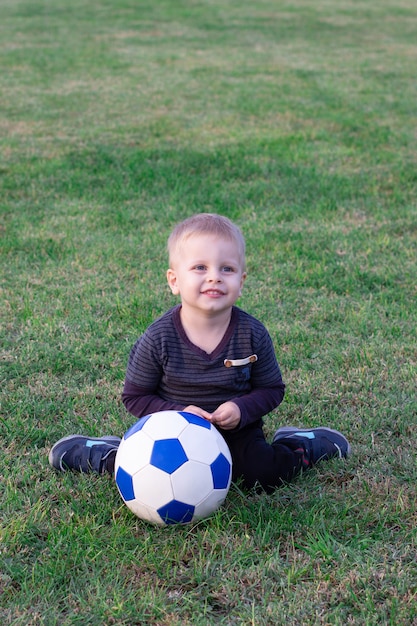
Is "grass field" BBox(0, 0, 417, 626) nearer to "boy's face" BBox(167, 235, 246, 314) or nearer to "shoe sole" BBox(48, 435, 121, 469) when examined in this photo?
"shoe sole" BBox(48, 435, 121, 469)

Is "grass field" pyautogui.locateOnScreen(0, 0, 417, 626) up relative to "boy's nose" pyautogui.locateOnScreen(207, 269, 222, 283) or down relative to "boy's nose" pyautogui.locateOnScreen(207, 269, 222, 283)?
down

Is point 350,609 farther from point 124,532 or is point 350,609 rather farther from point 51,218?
point 51,218

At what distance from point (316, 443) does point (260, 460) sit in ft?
0.95

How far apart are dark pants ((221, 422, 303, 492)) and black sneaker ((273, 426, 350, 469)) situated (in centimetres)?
4

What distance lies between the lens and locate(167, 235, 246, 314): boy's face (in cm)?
286

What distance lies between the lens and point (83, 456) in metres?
2.97

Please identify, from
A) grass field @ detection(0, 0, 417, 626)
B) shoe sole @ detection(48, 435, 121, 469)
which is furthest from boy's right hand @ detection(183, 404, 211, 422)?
shoe sole @ detection(48, 435, 121, 469)

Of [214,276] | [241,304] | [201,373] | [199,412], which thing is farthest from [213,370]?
[241,304]

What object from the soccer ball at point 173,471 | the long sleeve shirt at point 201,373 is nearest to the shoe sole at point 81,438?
the long sleeve shirt at point 201,373

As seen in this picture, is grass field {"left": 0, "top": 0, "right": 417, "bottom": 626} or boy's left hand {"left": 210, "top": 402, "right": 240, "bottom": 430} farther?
boy's left hand {"left": 210, "top": 402, "right": 240, "bottom": 430}

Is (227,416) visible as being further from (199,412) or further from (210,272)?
(210,272)

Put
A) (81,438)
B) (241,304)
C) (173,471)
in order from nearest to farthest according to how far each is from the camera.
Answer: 1. (173,471)
2. (81,438)
3. (241,304)

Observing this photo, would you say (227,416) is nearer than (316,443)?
Yes

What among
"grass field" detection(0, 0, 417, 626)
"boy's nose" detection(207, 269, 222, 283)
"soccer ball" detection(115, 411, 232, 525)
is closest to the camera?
"grass field" detection(0, 0, 417, 626)
